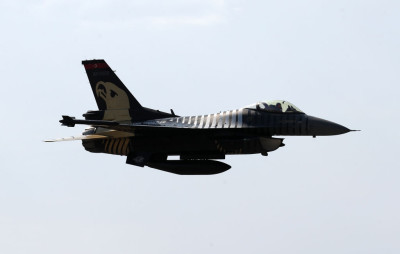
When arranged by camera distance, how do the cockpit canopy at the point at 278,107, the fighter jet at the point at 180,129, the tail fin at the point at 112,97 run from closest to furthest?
the fighter jet at the point at 180,129, the cockpit canopy at the point at 278,107, the tail fin at the point at 112,97

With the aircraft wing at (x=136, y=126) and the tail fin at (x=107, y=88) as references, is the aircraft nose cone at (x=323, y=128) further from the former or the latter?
the tail fin at (x=107, y=88)

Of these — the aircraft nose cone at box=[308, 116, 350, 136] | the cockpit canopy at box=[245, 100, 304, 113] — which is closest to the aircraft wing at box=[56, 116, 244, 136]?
the cockpit canopy at box=[245, 100, 304, 113]

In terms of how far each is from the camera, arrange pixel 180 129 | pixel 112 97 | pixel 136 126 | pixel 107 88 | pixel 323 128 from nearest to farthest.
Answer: pixel 323 128 → pixel 180 129 → pixel 136 126 → pixel 112 97 → pixel 107 88

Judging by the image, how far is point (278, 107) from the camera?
47.0m

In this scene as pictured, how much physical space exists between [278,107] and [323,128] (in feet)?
7.65

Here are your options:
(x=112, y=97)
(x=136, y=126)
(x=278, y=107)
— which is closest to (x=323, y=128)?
(x=278, y=107)

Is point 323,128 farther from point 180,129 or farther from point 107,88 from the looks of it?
point 107,88

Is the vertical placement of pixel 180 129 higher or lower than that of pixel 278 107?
lower

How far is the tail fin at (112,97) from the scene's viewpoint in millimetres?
50031

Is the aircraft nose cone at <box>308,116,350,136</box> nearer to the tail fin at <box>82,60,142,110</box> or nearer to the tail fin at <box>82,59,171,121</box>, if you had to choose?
the tail fin at <box>82,59,171,121</box>

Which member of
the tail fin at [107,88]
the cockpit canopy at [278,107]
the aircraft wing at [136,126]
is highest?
the tail fin at [107,88]

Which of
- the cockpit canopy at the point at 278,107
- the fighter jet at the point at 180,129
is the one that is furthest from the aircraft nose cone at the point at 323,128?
the cockpit canopy at the point at 278,107

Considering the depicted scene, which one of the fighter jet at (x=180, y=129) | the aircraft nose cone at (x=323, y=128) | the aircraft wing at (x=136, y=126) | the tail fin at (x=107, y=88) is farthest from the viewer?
the tail fin at (x=107, y=88)

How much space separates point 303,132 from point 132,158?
28.4 feet
